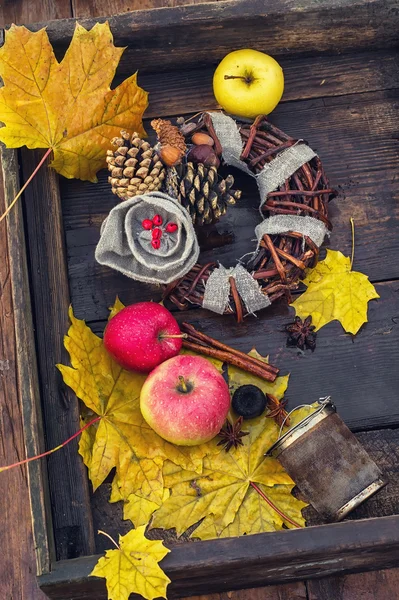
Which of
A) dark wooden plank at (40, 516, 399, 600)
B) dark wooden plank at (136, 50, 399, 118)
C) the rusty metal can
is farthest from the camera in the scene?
dark wooden plank at (136, 50, 399, 118)

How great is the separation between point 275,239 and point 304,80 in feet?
1.20

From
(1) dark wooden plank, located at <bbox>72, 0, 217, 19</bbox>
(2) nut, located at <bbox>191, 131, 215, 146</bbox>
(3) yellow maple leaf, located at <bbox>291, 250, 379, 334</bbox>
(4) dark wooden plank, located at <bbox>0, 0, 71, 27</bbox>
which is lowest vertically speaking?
(3) yellow maple leaf, located at <bbox>291, 250, 379, 334</bbox>

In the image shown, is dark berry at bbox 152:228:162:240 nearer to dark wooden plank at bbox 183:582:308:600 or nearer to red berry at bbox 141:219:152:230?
red berry at bbox 141:219:152:230

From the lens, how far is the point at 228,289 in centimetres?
133

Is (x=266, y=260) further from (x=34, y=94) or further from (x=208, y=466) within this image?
(x=34, y=94)

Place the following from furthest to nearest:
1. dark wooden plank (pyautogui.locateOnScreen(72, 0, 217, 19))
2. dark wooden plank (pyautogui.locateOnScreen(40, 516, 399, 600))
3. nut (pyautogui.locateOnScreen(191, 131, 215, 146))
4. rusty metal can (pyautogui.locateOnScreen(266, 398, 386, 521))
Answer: dark wooden plank (pyautogui.locateOnScreen(72, 0, 217, 19))
nut (pyautogui.locateOnScreen(191, 131, 215, 146))
rusty metal can (pyautogui.locateOnScreen(266, 398, 386, 521))
dark wooden plank (pyautogui.locateOnScreen(40, 516, 399, 600))

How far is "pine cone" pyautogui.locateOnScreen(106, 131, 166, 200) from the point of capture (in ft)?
4.20

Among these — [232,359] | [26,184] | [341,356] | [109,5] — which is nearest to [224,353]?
[232,359]

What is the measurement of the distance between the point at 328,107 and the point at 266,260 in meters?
0.37

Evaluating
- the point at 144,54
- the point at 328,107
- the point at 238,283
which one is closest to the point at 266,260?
the point at 238,283

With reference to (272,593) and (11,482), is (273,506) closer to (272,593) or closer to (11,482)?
(272,593)

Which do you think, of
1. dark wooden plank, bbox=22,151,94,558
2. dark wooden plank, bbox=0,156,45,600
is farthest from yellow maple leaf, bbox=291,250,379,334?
dark wooden plank, bbox=0,156,45,600

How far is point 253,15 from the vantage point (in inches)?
53.3

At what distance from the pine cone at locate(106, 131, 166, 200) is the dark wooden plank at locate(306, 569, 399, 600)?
0.83m
